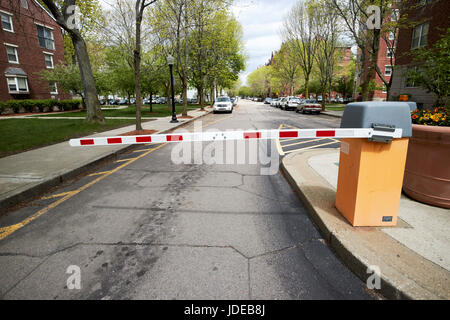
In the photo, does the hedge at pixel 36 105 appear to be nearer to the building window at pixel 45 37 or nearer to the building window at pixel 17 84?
the building window at pixel 17 84

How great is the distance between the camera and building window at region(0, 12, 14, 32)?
23.3 meters

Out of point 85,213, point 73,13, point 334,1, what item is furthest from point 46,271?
point 334,1

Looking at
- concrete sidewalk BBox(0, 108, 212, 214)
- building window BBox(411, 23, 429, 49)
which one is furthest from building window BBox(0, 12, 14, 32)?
building window BBox(411, 23, 429, 49)

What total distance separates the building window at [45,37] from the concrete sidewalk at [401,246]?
36.3 m

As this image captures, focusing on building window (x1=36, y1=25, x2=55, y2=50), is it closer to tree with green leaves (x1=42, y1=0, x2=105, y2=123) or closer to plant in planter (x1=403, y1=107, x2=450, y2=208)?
tree with green leaves (x1=42, y1=0, x2=105, y2=123)

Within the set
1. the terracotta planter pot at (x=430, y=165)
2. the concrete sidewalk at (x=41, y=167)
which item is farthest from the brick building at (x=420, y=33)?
the concrete sidewalk at (x=41, y=167)

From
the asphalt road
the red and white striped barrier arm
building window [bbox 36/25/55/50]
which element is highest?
building window [bbox 36/25/55/50]

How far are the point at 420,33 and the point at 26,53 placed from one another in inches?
1501

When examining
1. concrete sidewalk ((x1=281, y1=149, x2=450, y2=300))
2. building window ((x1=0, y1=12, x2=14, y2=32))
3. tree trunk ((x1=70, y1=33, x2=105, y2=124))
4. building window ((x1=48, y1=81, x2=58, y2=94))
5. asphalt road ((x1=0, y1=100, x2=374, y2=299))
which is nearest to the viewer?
concrete sidewalk ((x1=281, y1=149, x2=450, y2=300))

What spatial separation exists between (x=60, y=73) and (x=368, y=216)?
28.9 metres

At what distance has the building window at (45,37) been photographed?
1086 inches

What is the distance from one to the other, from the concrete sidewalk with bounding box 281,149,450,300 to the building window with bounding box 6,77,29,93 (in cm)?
3189

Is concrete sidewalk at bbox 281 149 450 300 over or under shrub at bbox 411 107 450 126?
under
